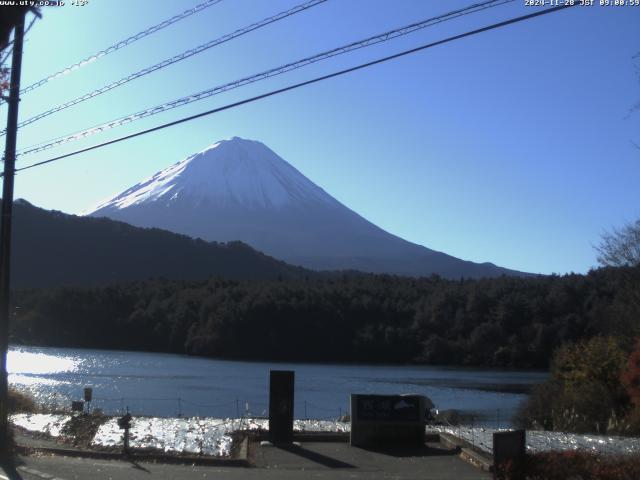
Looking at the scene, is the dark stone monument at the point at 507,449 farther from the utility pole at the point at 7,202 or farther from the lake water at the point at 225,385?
the lake water at the point at 225,385

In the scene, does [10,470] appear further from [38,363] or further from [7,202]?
[38,363]

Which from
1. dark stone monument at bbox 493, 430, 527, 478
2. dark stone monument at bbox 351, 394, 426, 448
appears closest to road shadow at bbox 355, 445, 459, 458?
dark stone monument at bbox 351, 394, 426, 448

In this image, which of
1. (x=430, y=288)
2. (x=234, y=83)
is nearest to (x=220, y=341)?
(x=430, y=288)

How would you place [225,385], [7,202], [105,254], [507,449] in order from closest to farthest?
[507,449]
[7,202]
[225,385]
[105,254]

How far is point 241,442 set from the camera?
1673 centimetres

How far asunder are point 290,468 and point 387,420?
9.75 ft

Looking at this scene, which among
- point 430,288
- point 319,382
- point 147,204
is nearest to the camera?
point 319,382

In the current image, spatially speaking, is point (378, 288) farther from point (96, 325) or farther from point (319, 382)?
point (319, 382)

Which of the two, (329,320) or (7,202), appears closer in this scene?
(7,202)

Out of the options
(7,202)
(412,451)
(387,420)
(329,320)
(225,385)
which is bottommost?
(225,385)

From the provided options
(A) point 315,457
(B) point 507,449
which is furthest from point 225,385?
(B) point 507,449

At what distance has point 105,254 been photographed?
370 ft

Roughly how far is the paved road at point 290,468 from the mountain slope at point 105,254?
88.1 m

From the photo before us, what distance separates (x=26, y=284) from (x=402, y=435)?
88759 millimetres
